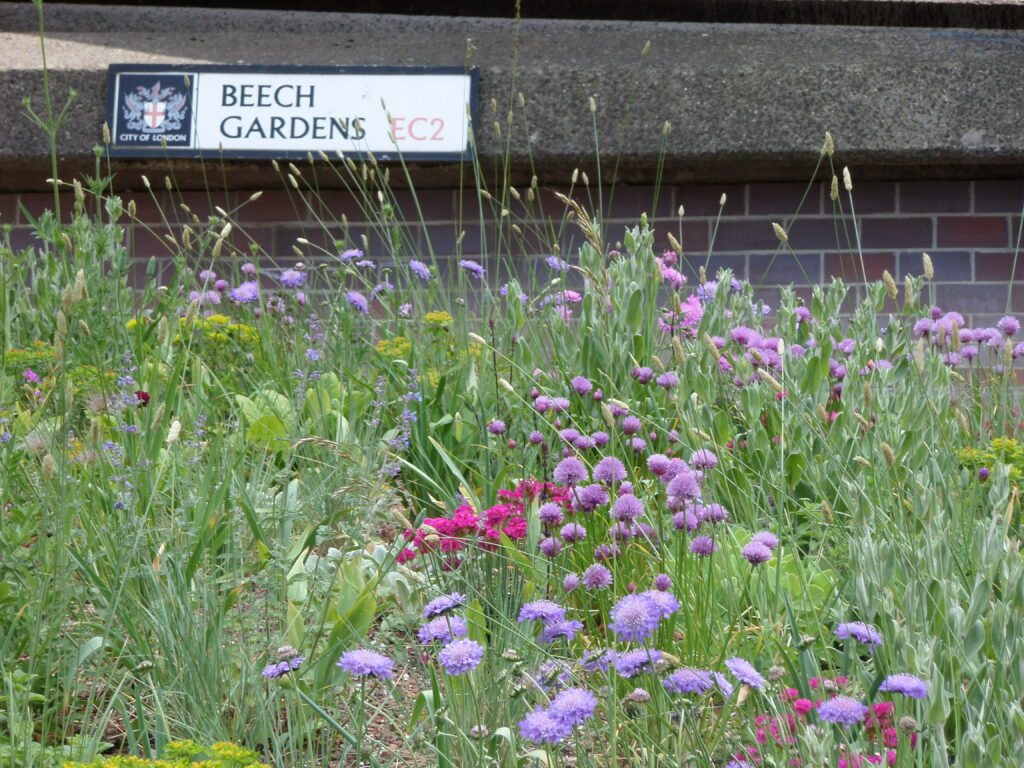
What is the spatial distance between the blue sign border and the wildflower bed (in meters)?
1.08

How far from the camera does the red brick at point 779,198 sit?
3973 millimetres

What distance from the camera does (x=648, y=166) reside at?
3.85 metres

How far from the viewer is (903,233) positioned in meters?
3.94

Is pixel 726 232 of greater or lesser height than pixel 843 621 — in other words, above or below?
above

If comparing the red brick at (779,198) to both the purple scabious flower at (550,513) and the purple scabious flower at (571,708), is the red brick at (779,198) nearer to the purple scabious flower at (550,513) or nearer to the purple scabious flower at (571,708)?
→ the purple scabious flower at (550,513)

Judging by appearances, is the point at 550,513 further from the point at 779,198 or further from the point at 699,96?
the point at 779,198

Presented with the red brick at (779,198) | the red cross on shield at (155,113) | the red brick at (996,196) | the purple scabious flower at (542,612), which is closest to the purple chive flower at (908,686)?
the purple scabious flower at (542,612)

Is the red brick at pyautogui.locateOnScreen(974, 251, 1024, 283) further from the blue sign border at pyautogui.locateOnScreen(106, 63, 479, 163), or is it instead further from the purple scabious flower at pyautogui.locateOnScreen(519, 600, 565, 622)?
the purple scabious flower at pyautogui.locateOnScreen(519, 600, 565, 622)

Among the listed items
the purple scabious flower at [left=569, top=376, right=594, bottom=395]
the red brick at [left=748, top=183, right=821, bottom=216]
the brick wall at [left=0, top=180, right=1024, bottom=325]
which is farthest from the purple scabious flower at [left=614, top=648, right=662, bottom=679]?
the red brick at [left=748, top=183, right=821, bottom=216]

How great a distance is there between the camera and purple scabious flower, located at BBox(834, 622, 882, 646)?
1.17 m

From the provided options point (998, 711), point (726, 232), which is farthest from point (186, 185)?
point (998, 711)

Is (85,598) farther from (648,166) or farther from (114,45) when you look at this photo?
(114,45)

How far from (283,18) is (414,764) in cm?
376

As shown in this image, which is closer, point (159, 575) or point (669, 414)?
point (159, 575)
